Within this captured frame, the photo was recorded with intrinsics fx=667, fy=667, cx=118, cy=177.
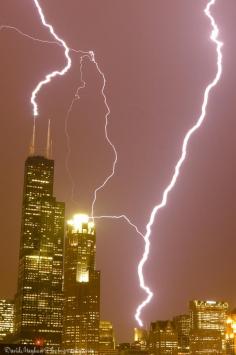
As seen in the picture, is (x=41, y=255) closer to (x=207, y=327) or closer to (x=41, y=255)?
(x=41, y=255)

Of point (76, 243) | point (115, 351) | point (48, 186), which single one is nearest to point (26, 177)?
point (48, 186)

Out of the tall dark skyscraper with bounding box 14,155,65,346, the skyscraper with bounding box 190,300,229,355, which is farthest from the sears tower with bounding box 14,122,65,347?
the skyscraper with bounding box 190,300,229,355

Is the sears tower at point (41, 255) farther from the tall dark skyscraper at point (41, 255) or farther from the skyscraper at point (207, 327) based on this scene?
the skyscraper at point (207, 327)

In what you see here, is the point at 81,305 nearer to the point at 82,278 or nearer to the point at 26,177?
the point at 82,278

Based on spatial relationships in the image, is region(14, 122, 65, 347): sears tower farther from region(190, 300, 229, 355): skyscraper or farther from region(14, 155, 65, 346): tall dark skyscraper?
region(190, 300, 229, 355): skyscraper

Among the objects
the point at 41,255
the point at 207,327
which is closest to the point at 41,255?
the point at 41,255
